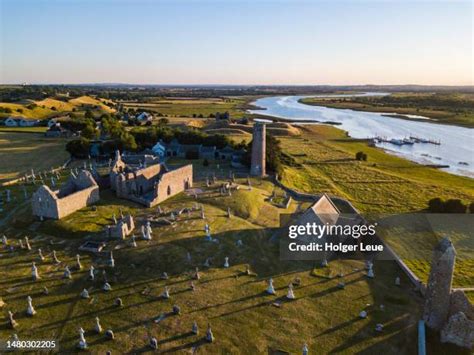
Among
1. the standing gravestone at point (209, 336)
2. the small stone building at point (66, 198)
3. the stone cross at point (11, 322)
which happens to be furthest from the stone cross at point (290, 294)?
the small stone building at point (66, 198)

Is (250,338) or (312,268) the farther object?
(312,268)

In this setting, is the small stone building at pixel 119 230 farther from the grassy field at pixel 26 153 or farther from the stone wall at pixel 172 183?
the grassy field at pixel 26 153

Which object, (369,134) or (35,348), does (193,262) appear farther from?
(369,134)

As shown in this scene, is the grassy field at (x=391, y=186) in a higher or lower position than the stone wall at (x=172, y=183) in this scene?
lower

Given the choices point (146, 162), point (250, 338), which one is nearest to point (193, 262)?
point (250, 338)

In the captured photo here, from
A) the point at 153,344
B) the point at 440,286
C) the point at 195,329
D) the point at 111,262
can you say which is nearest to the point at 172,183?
the point at 111,262

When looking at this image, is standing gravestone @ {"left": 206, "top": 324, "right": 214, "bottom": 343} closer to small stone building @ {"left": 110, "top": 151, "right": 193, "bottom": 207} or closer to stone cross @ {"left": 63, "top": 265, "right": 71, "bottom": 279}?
stone cross @ {"left": 63, "top": 265, "right": 71, "bottom": 279}

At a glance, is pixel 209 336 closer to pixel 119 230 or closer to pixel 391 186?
pixel 119 230
